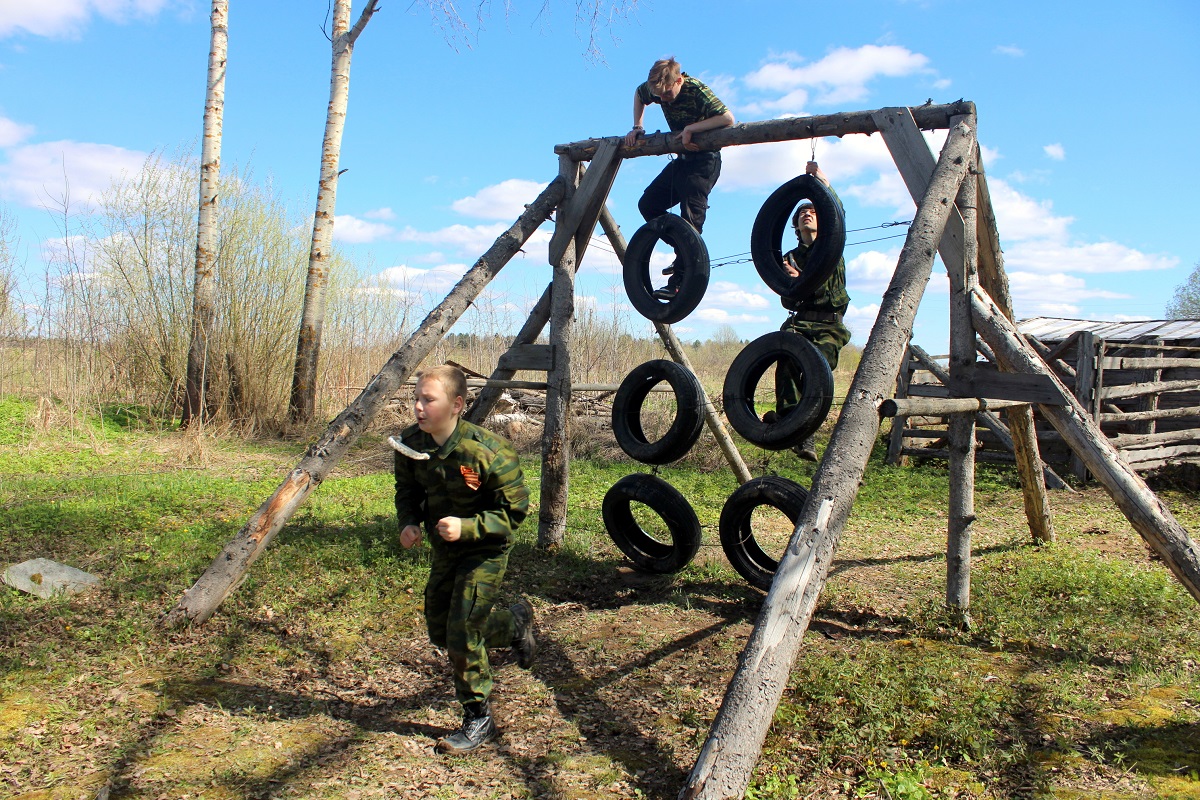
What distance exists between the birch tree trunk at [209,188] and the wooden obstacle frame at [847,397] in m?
6.86

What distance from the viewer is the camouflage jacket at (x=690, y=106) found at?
5.90 m

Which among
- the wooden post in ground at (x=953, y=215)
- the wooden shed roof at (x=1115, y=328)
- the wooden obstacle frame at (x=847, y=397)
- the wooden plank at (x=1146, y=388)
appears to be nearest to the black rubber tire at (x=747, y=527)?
the wooden obstacle frame at (x=847, y=397)

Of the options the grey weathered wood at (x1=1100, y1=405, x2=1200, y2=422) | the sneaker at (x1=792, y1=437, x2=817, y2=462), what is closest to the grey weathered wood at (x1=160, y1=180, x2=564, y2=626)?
the sneaker at (x1=792, y1=437, x2=817, y2=462)

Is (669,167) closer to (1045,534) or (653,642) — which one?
(653,642)

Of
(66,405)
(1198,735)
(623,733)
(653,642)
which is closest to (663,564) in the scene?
(653,642)

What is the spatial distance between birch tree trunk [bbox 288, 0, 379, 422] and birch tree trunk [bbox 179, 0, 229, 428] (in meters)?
1.34

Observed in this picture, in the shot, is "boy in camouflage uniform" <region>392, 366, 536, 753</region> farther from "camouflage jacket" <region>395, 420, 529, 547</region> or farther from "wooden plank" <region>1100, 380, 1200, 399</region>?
"wooden plank" <region>1100, 380, 1200, 399</region>

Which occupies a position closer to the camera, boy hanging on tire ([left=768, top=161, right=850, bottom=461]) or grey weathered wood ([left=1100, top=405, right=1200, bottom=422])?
boy hanging on tire ([left=768, top=161, right=850, bottom=461])

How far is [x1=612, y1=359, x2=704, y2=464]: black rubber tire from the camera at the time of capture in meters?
5.63

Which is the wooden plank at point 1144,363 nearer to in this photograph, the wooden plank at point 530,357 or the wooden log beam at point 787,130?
the wooden log beam at point 787,130

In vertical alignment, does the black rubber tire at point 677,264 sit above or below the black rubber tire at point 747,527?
above

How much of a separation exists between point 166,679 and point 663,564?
3.30 metres

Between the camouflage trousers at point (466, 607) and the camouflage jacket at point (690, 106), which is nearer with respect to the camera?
the camouflage trousers at point (466, 607)

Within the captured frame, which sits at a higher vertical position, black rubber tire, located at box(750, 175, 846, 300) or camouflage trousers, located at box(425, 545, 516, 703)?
black rubber tire, located at box(750, 175, 846, 300)
